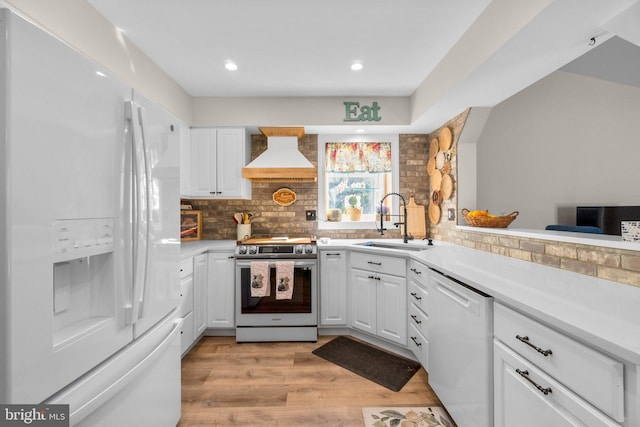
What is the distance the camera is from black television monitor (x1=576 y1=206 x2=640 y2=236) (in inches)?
115

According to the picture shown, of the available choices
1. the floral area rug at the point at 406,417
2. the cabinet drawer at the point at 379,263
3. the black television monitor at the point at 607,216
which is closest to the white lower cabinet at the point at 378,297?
the cabinet drawer at the point at 379,263

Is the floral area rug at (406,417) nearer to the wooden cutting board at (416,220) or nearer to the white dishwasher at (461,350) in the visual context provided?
the white dishwasher at (461,350)

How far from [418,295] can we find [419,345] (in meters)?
0.40

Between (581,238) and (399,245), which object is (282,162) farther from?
(581,238)

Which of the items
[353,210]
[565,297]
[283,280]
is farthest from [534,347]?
[353,210]

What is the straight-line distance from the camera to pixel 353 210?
3.52 metres

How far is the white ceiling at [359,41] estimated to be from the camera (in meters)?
1.56

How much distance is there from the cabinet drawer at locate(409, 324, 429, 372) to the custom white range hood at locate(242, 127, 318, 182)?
72.5 inches

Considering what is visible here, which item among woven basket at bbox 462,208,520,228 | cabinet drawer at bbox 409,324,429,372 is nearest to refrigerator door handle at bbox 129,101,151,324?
cabinet drawer at bbox 409,324,429,372

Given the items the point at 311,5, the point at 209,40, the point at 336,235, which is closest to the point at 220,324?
the point at 336,235

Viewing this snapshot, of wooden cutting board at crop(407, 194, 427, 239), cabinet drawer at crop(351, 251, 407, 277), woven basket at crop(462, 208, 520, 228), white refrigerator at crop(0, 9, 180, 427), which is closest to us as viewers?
white refrigerator at crop(0, 9, 180, 427)

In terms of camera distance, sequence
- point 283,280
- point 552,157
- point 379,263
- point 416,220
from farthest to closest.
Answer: point 416,220, point 552,157, point 283,280, point 379,263

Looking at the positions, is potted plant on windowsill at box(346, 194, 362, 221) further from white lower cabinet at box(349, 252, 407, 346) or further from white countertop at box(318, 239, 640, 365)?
white countertop at box(318, 239, 640, 365)

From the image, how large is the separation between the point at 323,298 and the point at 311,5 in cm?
245
